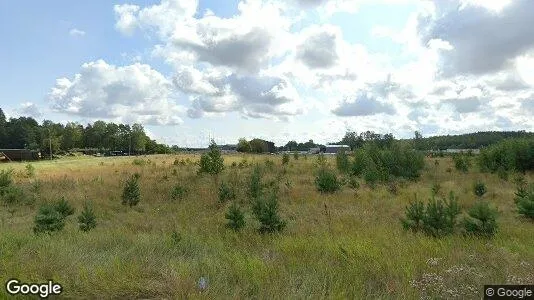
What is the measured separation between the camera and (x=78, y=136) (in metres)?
120

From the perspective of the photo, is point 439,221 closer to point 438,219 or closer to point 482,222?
point 438,219

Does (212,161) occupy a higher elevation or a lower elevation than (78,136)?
lower

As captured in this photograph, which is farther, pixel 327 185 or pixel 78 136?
pixel 78 136

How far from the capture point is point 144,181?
30094mm

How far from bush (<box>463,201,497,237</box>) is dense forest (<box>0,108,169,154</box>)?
111 meters

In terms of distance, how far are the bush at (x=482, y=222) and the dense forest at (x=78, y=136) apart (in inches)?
4385

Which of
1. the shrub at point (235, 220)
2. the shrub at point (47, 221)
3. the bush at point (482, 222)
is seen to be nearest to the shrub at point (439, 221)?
the bush at point (482, 222)

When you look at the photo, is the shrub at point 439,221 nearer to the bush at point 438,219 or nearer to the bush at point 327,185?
the bush at point 438,219

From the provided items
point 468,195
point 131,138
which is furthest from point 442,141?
point 468,195

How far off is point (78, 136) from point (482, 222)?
417 ft

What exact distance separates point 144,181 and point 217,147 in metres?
7.65

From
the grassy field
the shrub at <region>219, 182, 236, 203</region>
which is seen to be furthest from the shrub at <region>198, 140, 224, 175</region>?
the grassy field

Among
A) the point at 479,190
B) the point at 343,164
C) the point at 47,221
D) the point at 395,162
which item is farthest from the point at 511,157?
the point at 47,221

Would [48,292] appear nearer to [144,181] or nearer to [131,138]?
[144,181]
